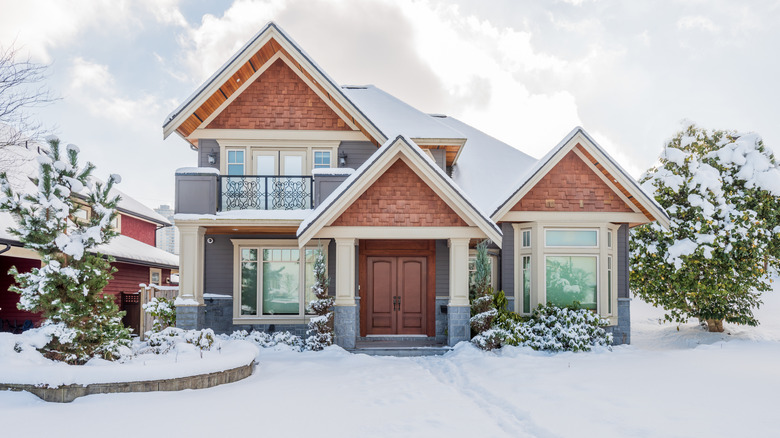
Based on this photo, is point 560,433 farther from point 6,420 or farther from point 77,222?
point 77,222

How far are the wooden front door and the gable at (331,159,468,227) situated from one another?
2.41m

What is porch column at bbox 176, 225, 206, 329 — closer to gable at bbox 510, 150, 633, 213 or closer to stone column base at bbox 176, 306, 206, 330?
stone column base at bbox 176, 306, 206, 330

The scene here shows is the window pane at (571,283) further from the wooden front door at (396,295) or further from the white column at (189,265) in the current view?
the white column at (189,265)

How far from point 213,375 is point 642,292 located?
12.6 m

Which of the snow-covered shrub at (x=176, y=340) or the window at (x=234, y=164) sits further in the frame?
the window at (x=234, y=164)

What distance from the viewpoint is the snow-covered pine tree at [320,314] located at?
10.8 m

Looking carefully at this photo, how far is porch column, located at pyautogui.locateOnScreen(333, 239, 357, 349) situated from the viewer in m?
10.9

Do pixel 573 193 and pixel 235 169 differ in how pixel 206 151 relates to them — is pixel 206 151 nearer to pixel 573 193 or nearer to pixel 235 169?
pixel 235 169

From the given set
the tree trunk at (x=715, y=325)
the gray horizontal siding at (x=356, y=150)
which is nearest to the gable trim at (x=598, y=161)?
the gray horizontal siding at (x=356, y=150)

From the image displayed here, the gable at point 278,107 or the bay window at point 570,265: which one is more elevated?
the gable at point 278,107

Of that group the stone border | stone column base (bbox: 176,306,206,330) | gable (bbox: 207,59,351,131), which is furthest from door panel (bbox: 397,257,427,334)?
the stone border

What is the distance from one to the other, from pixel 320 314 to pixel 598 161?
24.8 feet

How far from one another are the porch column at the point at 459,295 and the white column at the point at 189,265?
Result: 596cm

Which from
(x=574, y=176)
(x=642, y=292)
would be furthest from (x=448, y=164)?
(x=642, y=292)
